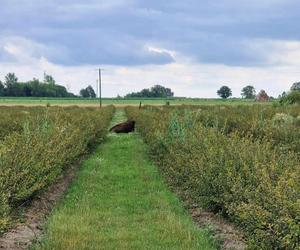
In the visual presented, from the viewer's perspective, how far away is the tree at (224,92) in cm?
14600

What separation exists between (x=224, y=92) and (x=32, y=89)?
162ft

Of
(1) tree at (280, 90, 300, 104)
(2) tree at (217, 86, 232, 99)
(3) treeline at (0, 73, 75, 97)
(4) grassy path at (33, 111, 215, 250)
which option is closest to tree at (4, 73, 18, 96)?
(3) treeline at (0, 73, 75, 97)

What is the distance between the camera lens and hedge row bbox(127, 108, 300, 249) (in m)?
6.03

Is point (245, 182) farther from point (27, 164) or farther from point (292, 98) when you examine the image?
point (292, 98)

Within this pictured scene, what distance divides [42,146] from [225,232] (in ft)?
16.2

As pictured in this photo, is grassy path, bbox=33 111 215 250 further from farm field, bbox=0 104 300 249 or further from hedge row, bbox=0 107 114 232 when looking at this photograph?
hedge row, bbox=0 107 114 232

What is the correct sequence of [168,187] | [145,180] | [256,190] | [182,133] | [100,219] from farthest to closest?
[182,133] < [145,180] < [168,187] < [100,219] < [256,190]

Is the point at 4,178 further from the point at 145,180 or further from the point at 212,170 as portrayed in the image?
the point at 145,180

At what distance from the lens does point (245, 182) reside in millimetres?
8523

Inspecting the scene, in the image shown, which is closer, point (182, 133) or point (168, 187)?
point (168, 187)

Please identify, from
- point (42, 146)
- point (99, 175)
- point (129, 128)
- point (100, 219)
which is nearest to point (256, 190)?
point (100, 219)

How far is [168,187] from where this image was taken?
13164mm

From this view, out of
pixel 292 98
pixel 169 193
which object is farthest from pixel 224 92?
pixel 169 193

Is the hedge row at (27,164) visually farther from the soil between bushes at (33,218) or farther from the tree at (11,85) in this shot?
the tree at (11,85)
